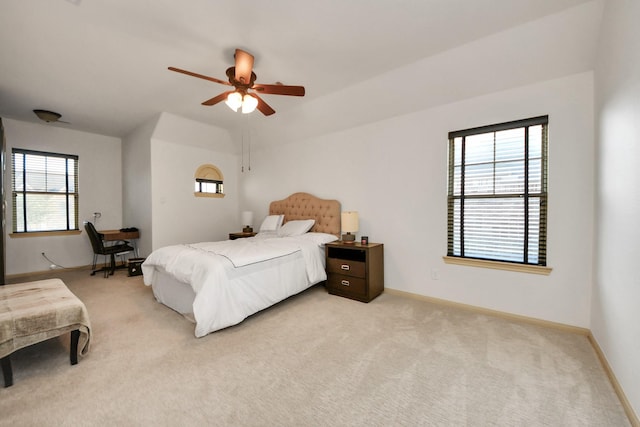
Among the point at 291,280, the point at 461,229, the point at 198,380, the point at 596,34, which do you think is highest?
the point at 596,34

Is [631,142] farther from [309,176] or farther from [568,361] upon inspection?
[309,176]

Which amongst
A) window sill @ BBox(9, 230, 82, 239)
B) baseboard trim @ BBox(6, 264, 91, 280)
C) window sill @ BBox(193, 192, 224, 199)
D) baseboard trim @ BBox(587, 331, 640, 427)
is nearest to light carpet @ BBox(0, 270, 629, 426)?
baseboard trim @ BBox(587, 331, 640, 427)

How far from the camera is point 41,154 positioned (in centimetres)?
474

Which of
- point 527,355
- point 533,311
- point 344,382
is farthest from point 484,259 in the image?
point 344,382

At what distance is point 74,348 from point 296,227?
289 cm

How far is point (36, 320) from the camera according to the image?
5.94 ft

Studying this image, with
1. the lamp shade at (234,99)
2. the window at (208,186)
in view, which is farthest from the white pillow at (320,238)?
the window at (208,186)

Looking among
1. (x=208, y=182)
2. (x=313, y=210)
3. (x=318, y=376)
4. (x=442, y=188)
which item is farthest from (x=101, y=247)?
(x=442, y=188)

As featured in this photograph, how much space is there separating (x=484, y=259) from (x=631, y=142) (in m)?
1.68

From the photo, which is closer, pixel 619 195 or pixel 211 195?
pixel 619 195

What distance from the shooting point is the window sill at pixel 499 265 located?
8.61 feet

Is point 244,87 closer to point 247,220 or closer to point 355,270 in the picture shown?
point 355,270

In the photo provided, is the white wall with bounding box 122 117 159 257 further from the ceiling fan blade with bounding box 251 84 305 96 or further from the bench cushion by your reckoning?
the ceiling fan blade with bounding box 251 84 305 96

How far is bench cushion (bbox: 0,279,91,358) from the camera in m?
1.72
